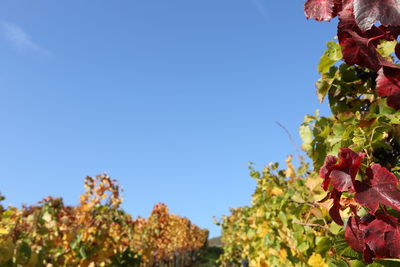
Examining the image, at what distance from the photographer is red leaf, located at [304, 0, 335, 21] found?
1025mm

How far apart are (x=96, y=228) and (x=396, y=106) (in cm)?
488

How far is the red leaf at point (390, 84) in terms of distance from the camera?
0.90 metres

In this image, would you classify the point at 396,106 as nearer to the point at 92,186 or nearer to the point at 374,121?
the point at 374,121

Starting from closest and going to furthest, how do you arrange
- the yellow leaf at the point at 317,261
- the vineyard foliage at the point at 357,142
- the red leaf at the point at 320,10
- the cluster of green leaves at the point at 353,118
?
the vineyard foliage at the point at 357,142, the red leaf at the point at 320,10, the cluster of green leaves at the point at 353,118, the yellow leaf at the point at 317,261

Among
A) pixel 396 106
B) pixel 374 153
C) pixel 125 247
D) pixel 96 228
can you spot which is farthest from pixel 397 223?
pixel 125 247

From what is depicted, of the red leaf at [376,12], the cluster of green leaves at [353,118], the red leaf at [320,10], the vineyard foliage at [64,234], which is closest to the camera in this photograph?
the red leaf at [376,12]

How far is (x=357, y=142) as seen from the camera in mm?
1359

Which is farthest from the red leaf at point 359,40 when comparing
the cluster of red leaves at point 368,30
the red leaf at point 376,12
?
the red leaf at point 376,12

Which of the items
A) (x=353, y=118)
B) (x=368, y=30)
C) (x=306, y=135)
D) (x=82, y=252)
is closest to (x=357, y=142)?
(x=353, y=118)

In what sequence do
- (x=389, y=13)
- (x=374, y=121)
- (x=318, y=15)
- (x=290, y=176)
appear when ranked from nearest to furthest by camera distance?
1. (x=389, y=13)
2. (x=318, y=15)
3. (x=374, y=121)
4. (x=290, y=176)

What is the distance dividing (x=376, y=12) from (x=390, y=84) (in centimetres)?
21

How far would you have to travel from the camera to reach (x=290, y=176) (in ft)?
15.1

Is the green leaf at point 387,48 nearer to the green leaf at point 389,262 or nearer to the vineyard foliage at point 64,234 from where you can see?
the green leaf at point 389,262

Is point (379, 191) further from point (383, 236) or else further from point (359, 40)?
point (359, 40)
